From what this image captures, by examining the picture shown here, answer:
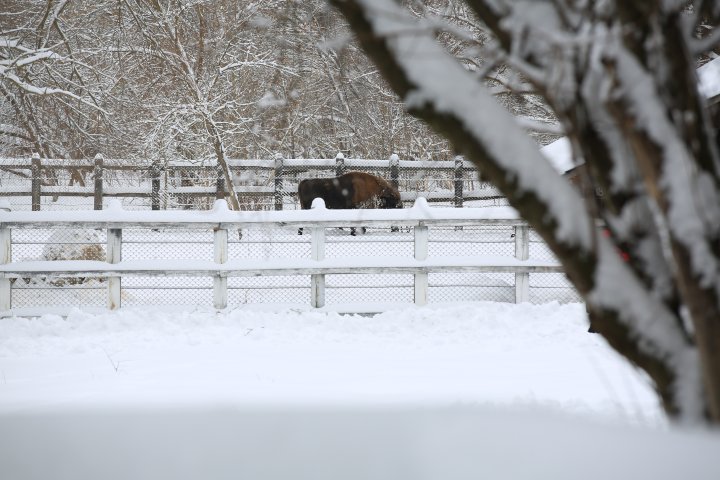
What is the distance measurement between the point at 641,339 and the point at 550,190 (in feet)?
1.72

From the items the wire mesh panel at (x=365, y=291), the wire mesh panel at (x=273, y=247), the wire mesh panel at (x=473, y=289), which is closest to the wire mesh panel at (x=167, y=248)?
the wire mesh panel at (x=273, y=247)

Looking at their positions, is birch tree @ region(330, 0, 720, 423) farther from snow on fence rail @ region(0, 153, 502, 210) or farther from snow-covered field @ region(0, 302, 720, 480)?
snow on fence rail @ region(0, 153, 502, 210)

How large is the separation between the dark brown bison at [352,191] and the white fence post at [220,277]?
7.62 meters

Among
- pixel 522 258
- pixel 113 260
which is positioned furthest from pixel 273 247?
pixel 522 258

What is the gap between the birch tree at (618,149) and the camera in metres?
1.94

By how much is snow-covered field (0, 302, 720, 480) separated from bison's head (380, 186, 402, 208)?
7902 millimetres

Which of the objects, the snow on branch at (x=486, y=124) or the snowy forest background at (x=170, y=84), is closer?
the snow on branch at (x=486, y=124)

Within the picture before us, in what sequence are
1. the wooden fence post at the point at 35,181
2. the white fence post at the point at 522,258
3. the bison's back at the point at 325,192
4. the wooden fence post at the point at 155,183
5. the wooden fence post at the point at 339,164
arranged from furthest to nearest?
1. the wooden fence post at the point at 339,164
2. the wooden fence post at the point at 155,183
3. the wooden fence post at the point at 35,181
4. the bison's back at the point at 325,192
5. the white fence post at the point at 522,258

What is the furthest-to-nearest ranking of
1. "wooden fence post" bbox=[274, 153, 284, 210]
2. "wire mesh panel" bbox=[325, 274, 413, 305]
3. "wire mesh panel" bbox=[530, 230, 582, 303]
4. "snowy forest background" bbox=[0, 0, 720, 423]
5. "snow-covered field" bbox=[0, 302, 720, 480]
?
"wooden fence post" bbox=[274, 153, 284, 210] < "wire mesh panel" bbox=[325, 274, 413, 305] < "wire mesh panel" bbox=[530, 230, 582, 303] < "snowy forest background" bbox=[0, 0, 720, 423] < "snow-covered field" bbox=[0, 302, 720, 480]

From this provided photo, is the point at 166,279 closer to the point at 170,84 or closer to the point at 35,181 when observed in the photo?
the point at 170,84

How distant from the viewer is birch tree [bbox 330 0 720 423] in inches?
76.3

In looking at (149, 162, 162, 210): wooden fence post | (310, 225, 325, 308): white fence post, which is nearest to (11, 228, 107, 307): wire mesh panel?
(310, 225, 325, 308): white fence post

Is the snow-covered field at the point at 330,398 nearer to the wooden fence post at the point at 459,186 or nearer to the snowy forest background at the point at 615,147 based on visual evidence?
the snowy forest background at the point at 615,147

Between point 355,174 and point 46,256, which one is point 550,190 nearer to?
point 46,256
